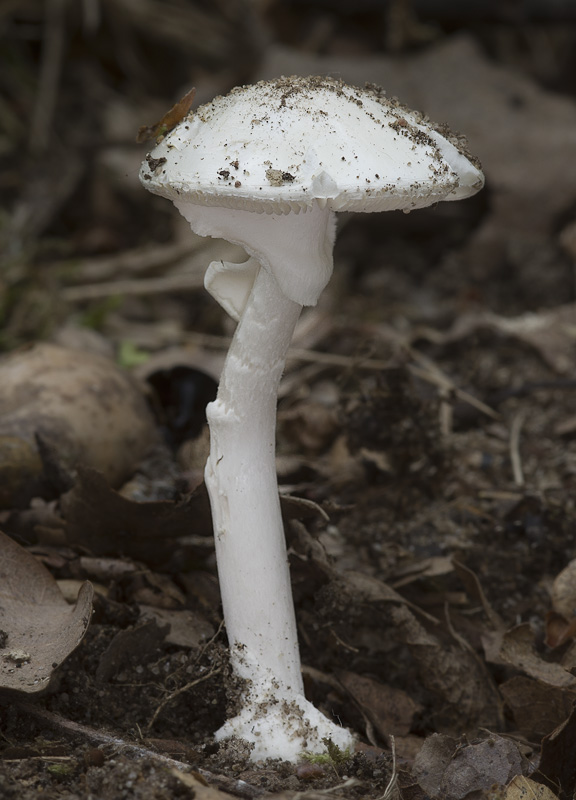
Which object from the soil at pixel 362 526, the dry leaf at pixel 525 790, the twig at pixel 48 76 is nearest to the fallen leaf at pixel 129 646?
the soil at pixel 362 526

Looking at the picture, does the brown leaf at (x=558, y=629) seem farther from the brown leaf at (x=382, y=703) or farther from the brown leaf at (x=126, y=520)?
the brown leaf at (x=126, y=520)

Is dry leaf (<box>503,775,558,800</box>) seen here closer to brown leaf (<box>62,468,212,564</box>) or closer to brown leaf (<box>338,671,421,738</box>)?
brown leaf (<box>338,671,421,738</box>)

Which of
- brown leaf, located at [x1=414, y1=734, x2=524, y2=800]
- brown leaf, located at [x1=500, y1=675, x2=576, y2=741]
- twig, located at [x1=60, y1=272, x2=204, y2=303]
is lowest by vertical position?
brown leaf, located at [x1=500, y1=675, x2=576, y2=741]

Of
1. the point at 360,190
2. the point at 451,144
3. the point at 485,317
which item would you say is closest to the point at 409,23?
the point at 485,317

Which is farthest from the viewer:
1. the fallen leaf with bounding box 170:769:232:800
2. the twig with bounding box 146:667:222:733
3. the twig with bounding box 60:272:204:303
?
the twig with bounding box 60:272:204:303

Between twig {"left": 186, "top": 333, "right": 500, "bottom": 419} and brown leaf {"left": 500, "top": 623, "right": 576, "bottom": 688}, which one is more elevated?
twig {"left": 186, "top": 333, "right": 500, "bottom": 419}

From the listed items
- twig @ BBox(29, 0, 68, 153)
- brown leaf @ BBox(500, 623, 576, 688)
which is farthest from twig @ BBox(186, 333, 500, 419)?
twig @ BBox(29, 0, 68, 153)
